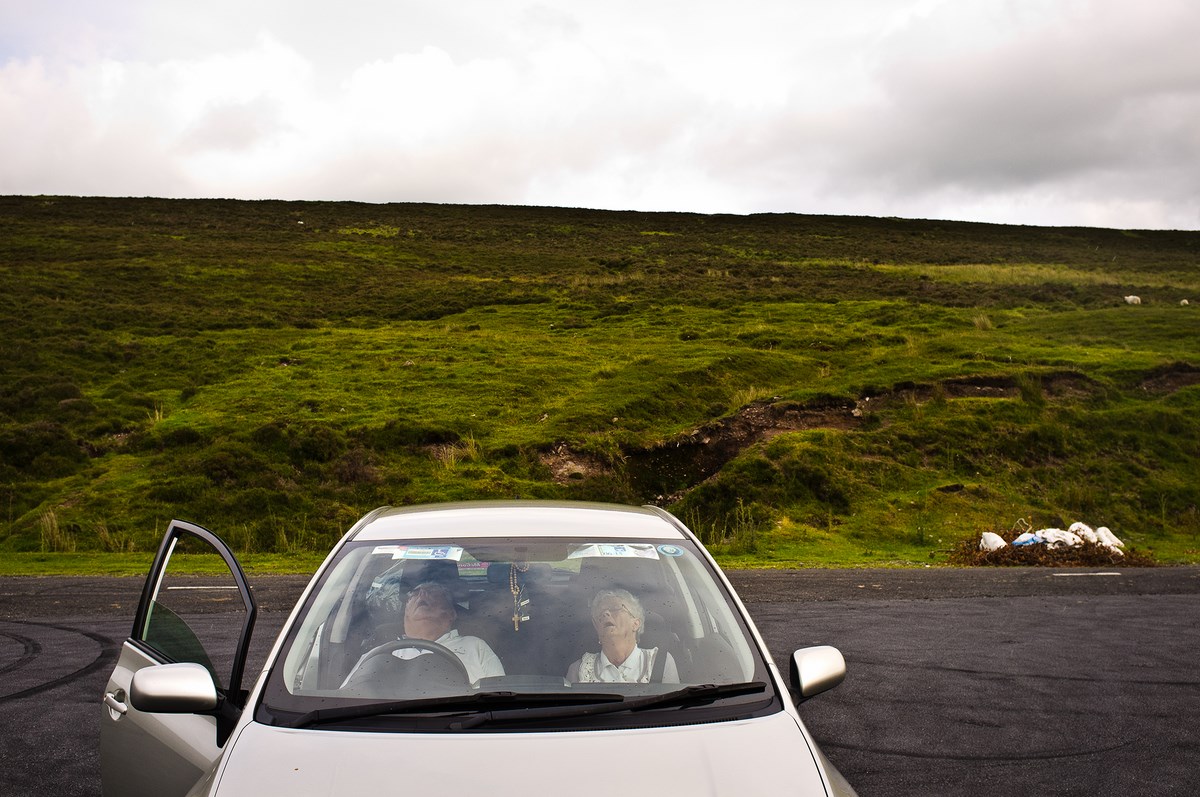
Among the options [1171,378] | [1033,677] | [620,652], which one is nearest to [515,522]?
[620,652]

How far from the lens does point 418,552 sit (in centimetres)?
416

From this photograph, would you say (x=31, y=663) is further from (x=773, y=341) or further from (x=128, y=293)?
(x=128, y=293)

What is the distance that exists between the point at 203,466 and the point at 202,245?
3963 cm

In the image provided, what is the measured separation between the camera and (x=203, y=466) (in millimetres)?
25859

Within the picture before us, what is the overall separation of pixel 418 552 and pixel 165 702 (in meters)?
1.10

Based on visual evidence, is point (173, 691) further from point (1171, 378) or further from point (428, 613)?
point (1171, 378)

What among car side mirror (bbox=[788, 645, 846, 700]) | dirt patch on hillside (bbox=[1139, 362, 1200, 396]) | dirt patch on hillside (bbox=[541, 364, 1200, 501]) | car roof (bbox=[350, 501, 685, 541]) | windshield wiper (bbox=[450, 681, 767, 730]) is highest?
car roof (bbox=[350, 501, 685, 541])

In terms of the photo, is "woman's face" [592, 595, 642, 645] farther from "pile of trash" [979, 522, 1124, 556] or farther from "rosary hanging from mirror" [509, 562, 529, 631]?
"pile of trash" [979, 522, 1124, 556]

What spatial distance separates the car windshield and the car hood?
120mm

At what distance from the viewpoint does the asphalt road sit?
614 centimetres

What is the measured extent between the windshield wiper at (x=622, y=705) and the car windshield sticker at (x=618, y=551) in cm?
75

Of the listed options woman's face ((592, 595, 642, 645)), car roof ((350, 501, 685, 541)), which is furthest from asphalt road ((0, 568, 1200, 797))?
car roof ((350, 501, 685, 541))

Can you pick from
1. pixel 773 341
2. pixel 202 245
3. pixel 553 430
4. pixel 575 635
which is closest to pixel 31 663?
pixel 575 635

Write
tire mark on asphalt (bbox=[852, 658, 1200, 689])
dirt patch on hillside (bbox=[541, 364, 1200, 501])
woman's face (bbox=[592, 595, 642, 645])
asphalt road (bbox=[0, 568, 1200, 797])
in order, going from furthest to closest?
dirt patch on hillside (bbox=[541, 364, 1200, 501]), tire mark on asphalt (bbox=[852, 658, 1200, 689]), asphalt road (bbox=[0, 568, 1200, 797]), woman's face (bbox=[592, 595, 642, 645])
